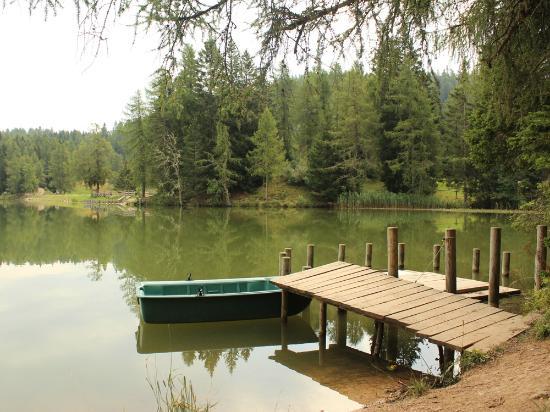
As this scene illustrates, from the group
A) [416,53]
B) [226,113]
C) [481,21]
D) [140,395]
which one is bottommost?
[140,395]

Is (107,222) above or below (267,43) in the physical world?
below

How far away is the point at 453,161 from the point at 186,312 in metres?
34.2

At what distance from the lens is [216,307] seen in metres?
10.2

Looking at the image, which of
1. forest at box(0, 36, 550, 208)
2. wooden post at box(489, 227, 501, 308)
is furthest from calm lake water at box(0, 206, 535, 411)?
forest at box(0, 36, 550, 208)

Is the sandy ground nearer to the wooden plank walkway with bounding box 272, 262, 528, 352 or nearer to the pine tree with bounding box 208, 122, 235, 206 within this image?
the wooden plank walkway with bounding box 272, 262, 528, 352

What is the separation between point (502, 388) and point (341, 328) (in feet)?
18.5

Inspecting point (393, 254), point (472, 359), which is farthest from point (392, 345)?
point (472, 359)

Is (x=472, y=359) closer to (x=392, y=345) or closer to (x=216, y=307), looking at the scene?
(x=392, y=345)

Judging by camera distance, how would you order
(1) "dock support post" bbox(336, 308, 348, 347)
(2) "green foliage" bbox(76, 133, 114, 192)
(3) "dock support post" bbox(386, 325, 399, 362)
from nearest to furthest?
(3) "dock support post" bbox(386, 325, 399, 362) → (1) "dock support post" bbox(336, 308, 348, 347) → (2) "green foliage" bbox(76, 133, 114, 192)

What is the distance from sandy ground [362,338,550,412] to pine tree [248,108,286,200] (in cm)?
4105

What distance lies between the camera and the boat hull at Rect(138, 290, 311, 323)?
9953 mm

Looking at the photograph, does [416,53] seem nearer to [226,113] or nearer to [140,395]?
[226,113]

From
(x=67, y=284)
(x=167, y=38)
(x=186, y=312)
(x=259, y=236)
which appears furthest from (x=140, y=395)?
(x=259, y=236)

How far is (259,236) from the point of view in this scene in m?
25.2
